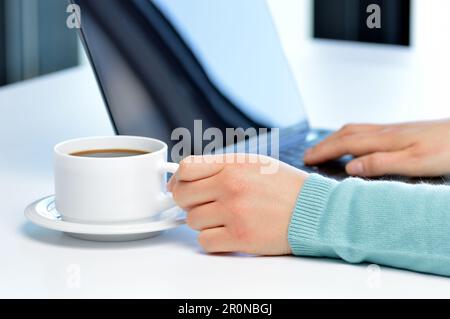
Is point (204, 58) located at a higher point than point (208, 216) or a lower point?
higher

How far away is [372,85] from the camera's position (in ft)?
5.59

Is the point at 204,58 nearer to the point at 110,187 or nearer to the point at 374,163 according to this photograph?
the point at 374,163

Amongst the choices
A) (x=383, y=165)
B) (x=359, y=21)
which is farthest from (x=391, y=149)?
(x=359, y=21)

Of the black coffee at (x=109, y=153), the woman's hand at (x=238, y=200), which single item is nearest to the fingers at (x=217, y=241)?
the woman's hand at (x=238, y=200)

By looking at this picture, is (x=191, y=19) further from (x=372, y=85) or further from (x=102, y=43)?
(x=372, y=85)

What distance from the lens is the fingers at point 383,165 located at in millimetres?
1135

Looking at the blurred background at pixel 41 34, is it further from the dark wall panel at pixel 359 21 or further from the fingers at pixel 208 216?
the fingers at pixel 208 216

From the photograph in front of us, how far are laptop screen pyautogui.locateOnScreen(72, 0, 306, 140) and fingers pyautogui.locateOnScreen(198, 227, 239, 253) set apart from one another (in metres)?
0.24

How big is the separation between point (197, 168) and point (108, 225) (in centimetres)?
11

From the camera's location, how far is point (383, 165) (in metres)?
1.14

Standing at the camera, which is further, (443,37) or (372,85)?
(443,37)
